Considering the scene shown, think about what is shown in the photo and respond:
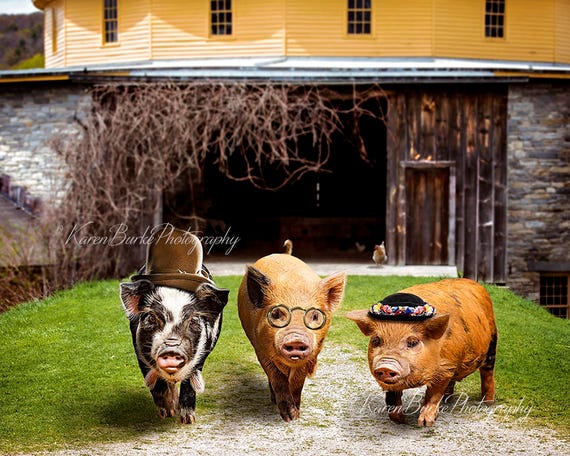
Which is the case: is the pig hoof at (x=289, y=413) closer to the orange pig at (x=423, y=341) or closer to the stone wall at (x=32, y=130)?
the orange pig at (x=423, y=341)

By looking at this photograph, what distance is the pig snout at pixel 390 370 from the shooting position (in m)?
6.21

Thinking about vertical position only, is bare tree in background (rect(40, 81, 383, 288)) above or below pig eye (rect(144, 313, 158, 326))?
above

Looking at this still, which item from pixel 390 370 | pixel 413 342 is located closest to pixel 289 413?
pixel 390 370

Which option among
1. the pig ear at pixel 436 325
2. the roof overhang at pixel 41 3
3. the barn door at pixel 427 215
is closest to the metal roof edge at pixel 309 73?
the barn door at pixel 427 215

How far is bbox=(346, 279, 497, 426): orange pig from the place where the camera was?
248 inches

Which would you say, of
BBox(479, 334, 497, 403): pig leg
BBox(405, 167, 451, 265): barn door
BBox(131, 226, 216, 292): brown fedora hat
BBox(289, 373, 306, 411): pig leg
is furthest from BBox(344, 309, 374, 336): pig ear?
BBox(405, 167, 451, 265): barn door

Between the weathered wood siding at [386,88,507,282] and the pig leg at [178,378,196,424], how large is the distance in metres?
11.1

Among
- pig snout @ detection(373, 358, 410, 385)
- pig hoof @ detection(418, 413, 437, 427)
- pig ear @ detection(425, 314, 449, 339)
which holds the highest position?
pig ear @ detection(425, 314, 449, 339)

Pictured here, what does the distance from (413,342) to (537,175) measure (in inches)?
503

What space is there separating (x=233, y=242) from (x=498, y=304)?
35.7ft

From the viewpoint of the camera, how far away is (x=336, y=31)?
22875 mm

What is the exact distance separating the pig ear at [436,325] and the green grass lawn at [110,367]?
1.80 m

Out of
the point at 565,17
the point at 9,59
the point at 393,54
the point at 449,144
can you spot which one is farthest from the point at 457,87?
the point at 9,59

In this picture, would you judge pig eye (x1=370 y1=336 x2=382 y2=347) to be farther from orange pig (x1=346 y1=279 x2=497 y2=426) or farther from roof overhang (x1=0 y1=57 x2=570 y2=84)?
roof overhang (x1=0 y1=57 x2=570 y2=84)
